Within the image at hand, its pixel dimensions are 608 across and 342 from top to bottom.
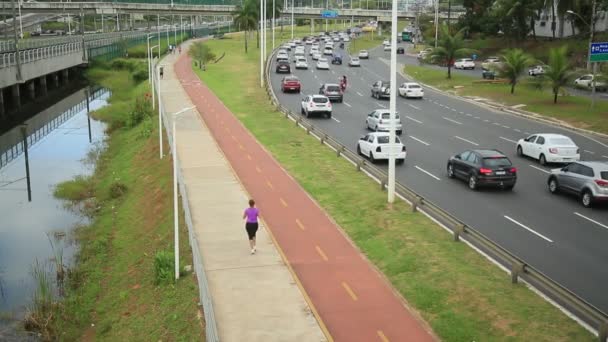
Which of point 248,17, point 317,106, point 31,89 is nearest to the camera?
point 317,106

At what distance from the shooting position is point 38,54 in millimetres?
Result: 71688

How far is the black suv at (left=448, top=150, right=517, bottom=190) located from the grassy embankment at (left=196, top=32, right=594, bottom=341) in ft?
13.1

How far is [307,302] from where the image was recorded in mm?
16766

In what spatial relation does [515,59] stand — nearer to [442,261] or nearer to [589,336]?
[442,261]

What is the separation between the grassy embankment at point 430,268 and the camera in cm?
1541

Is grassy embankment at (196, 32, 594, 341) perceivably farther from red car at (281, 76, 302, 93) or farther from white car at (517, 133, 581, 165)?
red car at (281, 76, 302, 93)

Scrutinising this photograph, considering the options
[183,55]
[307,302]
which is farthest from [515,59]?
[183,55]

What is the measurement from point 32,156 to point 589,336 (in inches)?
1568

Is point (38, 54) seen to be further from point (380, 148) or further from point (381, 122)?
point (380, 148)

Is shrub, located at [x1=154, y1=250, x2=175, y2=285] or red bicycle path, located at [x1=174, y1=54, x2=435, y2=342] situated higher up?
red bicycle path, located at [x1=174, y1=54, x2=435, y2=342]

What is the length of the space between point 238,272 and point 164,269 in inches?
105

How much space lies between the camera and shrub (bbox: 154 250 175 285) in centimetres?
1988

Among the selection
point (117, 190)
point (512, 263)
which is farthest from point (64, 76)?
point (512, 263)

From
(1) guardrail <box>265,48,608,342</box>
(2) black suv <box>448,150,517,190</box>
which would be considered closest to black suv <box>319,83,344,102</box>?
(1) guardrail <box>265,48,608,342</box>
